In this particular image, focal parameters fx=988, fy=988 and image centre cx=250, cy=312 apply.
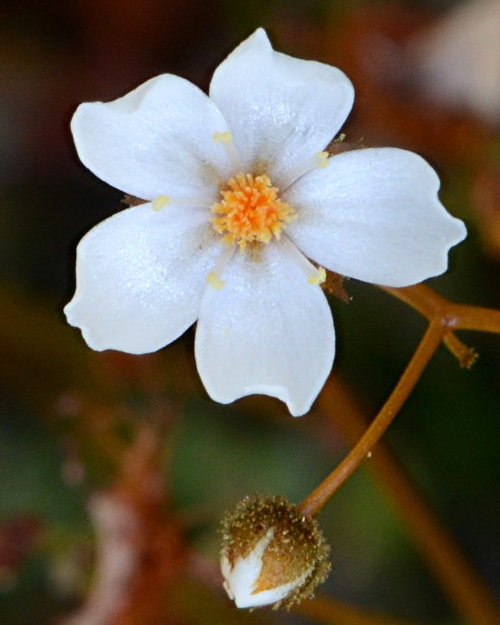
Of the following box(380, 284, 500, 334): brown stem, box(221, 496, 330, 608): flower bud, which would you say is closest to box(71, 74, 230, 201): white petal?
box(380, 284, 500, 334): brown stem

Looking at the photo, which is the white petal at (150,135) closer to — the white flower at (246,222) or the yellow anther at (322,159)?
the white flower at (246,222)

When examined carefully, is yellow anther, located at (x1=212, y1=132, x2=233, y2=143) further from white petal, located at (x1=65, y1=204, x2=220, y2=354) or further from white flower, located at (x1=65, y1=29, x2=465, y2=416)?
white petal, located at (x1=65, y1=204, x2=220, y2=354)

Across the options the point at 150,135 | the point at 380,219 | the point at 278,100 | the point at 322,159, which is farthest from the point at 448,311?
the point at 150,135

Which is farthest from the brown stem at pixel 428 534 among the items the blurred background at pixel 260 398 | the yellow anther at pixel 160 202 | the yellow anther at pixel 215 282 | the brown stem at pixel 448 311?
the yellow anther at pixel 160 202

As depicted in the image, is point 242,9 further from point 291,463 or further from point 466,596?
point 466,596

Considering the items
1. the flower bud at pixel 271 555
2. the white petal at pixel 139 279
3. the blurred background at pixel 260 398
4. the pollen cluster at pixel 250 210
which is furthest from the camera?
the blurred background at pixel 260 398

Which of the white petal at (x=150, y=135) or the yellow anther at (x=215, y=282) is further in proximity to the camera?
the yellow anther at (x=215, y=282)

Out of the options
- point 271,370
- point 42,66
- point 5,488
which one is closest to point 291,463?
point 5,488
